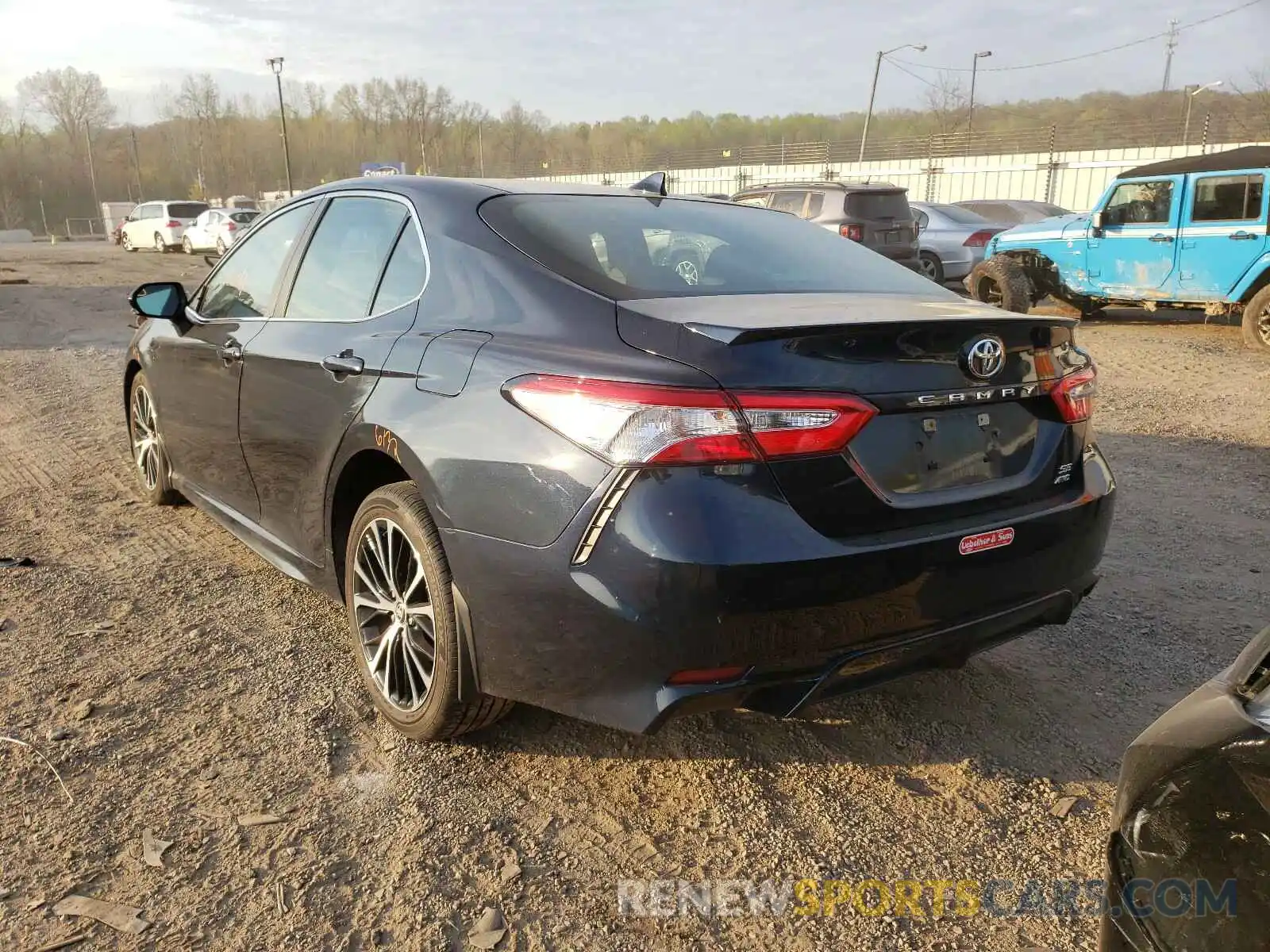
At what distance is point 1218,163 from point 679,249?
1001cm

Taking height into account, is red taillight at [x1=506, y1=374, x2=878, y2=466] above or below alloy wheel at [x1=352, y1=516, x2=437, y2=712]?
above

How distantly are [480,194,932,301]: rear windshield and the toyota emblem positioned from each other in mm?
574

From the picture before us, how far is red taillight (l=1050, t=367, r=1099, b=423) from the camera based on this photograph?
8.46 feet

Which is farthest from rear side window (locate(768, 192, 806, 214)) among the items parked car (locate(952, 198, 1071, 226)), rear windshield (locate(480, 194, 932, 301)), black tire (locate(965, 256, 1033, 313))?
rear windshield (locate(480, 194, 932, 301))

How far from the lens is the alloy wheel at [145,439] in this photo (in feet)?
15.5

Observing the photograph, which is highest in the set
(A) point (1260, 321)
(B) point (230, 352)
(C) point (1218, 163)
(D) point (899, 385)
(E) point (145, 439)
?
(C) point (1218, 163)

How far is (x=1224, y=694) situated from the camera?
5.05ft

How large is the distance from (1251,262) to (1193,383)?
270 cm

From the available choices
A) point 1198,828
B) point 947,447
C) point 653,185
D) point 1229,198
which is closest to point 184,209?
point 1229,198

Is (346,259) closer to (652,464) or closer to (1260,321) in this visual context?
(652,464)

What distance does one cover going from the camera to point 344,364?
9.36 feet

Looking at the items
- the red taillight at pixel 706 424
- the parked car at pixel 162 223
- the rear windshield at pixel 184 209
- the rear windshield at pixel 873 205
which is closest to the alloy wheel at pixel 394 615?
the red taillight at pixel 706 424

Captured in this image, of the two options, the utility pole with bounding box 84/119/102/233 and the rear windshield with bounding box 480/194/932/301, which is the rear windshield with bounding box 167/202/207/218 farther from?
the utility pole with bounding box 84/119/102/233

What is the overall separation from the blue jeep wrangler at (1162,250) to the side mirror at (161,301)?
30.3ft
